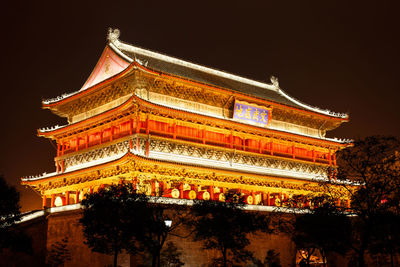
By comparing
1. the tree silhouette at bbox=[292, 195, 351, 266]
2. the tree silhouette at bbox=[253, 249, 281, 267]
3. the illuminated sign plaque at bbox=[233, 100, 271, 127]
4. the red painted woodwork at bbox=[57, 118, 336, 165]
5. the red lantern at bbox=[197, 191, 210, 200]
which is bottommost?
the tree silhouette at bbox=[253, 249, 281, 267]

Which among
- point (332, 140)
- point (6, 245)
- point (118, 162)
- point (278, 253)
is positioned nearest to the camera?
point (6, 245)

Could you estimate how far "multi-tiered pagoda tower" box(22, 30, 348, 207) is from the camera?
29359 millimetres

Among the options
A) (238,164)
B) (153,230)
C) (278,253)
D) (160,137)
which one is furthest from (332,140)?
(153,230)

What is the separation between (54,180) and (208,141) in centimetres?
1068

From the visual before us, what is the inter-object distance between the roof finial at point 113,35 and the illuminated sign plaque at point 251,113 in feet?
32.4

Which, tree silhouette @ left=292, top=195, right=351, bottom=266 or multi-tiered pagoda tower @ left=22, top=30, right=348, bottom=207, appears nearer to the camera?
tree silhouette @ left=292, top=195, right=351, bottom=266

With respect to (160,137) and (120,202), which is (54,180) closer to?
(160,137)

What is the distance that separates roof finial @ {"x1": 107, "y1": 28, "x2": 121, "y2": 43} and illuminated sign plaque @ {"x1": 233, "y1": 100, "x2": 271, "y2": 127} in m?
9.87

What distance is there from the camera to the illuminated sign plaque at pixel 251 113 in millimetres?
35031

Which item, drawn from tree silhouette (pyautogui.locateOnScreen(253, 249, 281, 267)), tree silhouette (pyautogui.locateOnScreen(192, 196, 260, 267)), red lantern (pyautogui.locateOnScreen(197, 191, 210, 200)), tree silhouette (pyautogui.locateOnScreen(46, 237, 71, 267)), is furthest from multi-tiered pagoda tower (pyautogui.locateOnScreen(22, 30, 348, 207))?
tree silhouette (pyautogui.locateOnScreen(46, 237, 71, 267))

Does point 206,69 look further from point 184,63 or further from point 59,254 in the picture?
point 59,254

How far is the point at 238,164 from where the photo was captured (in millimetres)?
33625

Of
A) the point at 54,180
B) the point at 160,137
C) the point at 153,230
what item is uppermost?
the point at 160,137

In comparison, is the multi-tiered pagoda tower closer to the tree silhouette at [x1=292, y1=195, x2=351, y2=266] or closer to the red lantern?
the red lantern
